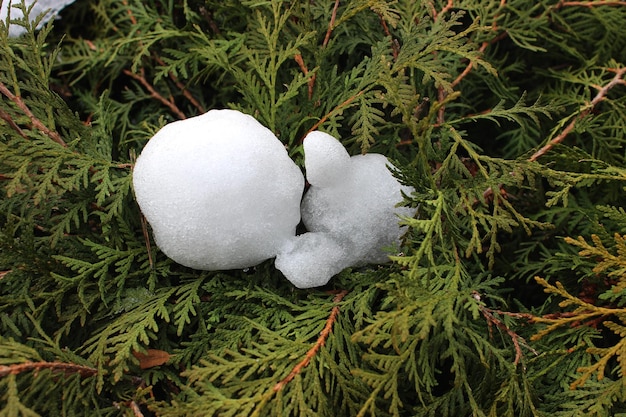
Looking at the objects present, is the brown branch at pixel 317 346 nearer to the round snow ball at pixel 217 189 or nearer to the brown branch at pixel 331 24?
the round snow ball at pixel 217 189

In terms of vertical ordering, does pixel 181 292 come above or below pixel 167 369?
above

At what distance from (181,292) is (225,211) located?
0.76 ft

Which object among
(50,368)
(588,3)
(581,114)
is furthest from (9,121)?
(588,3)

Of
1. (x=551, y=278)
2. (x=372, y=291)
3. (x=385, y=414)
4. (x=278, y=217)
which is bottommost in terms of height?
(x=551, y=278)

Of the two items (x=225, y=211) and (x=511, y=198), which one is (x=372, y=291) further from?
(x=511, y=198)

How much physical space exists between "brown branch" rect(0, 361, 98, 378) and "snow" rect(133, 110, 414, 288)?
250 millimetres

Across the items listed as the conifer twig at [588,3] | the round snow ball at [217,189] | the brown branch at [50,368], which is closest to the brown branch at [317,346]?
the round snow ball at [217,189]

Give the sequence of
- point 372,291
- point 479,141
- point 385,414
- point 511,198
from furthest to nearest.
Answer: point 479,141
point 511,198
point 372,291
point 385,414

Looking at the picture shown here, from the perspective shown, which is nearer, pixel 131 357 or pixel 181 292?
pixel 131 357

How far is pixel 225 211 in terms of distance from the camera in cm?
96

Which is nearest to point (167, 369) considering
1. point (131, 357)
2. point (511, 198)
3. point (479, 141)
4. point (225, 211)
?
point (131, 357)

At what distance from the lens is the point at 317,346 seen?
98cm

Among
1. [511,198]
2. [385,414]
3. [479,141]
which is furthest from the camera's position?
[479,141]

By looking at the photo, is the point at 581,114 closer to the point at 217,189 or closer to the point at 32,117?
the point at 217,189
